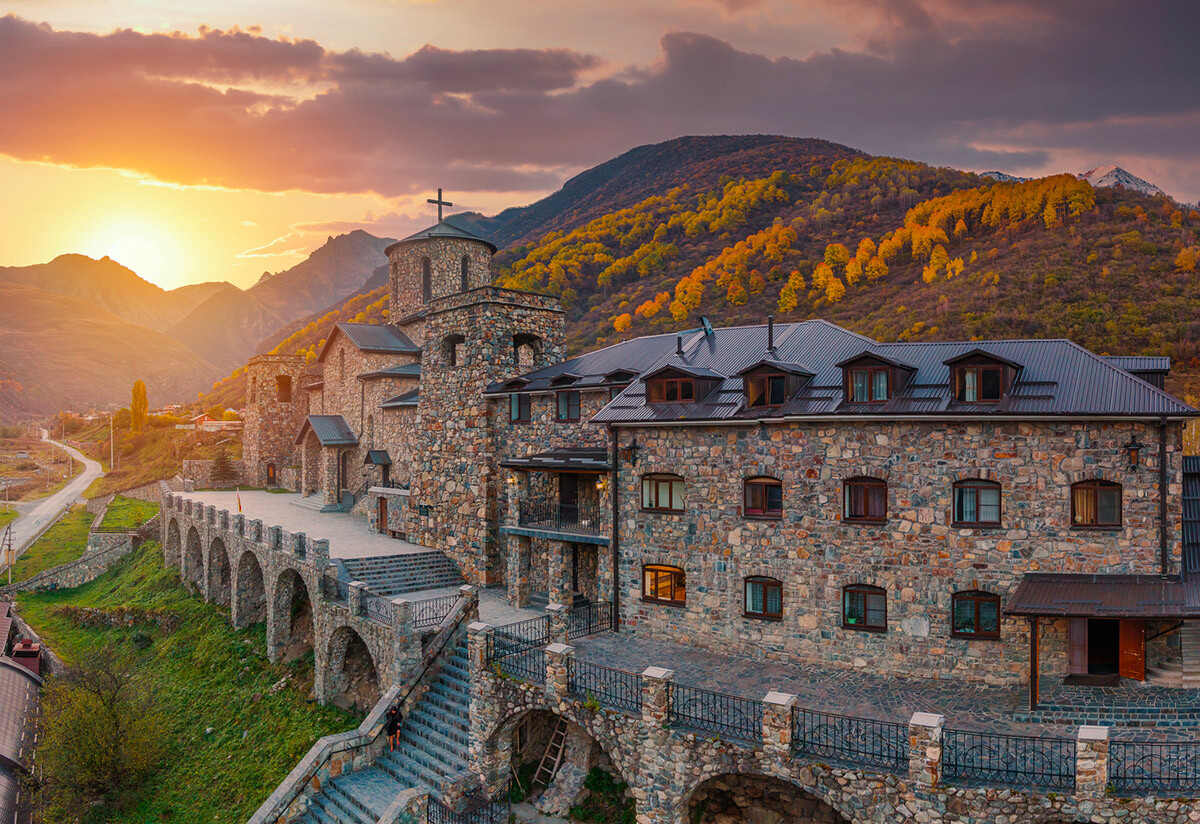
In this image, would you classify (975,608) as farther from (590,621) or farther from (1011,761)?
(590,621)

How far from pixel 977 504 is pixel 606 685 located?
28.4ft

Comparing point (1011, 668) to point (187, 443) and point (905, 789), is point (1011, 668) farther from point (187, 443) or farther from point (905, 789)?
point (187, 443)

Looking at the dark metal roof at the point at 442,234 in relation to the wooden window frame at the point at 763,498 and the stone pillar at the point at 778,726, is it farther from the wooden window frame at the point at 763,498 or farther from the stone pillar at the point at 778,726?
the stone pillar at the point at 778,726

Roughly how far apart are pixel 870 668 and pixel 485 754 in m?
8.75

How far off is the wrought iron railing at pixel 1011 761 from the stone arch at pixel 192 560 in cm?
3842

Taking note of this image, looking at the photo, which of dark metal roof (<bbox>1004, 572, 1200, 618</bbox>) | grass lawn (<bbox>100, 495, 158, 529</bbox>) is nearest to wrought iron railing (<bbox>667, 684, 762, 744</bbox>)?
dark metal roof (<bbox>1004, 572, 1200, 618</bbox>)

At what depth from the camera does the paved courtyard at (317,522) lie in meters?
27.1

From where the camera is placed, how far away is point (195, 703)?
2702 centimetres

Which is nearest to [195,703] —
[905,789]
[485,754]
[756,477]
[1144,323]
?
[485,754]

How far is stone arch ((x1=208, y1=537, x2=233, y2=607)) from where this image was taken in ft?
115

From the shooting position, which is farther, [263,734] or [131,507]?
[131,507]

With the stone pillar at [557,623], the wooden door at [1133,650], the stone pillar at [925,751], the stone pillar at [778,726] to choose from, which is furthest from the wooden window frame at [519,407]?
the wooden door at [1133,650]

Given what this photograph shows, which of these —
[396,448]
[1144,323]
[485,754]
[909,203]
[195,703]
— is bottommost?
[195,703]

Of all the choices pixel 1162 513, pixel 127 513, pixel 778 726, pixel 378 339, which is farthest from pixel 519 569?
pixel 127 513
